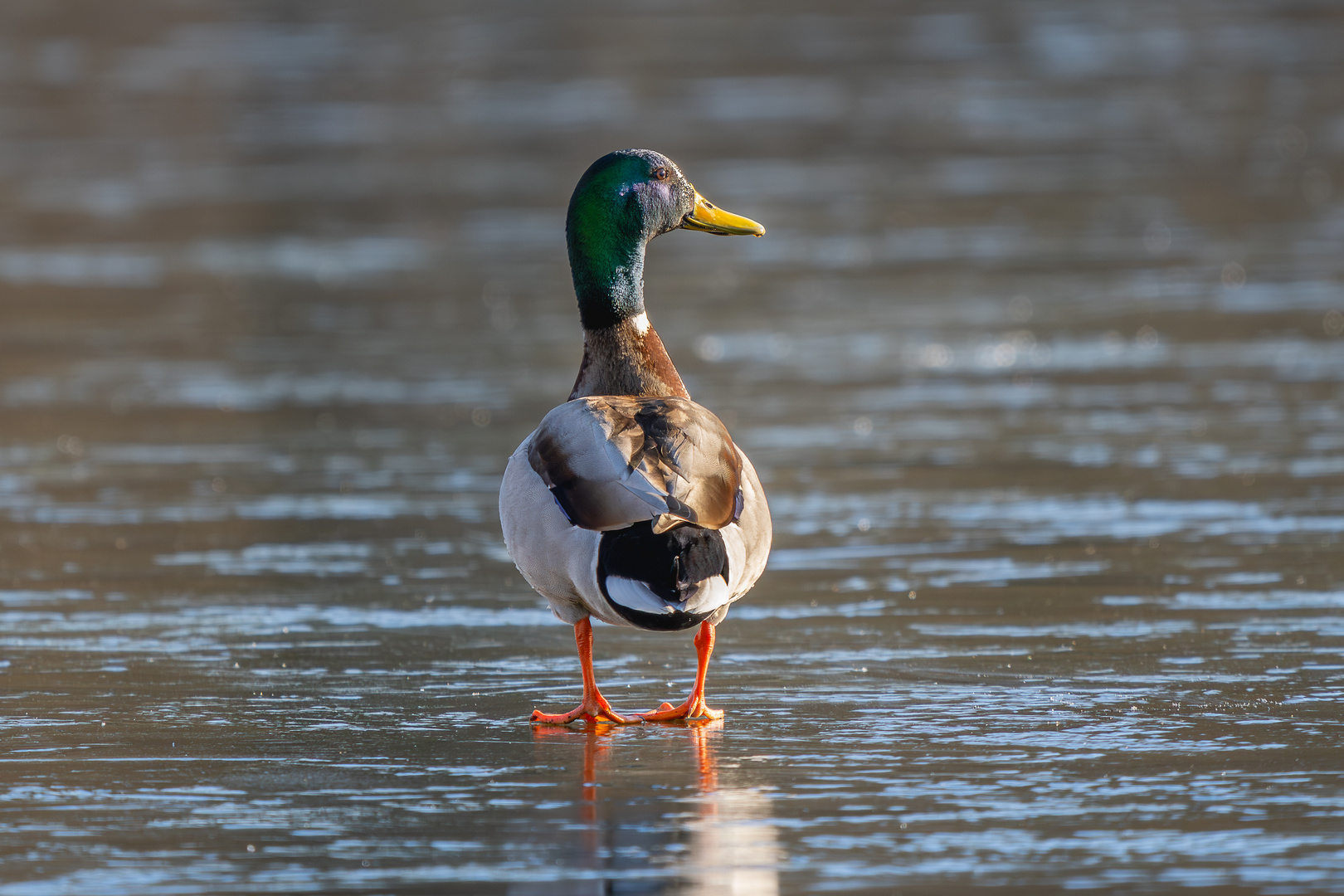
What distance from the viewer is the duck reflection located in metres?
3.94

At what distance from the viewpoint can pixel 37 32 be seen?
33.5m

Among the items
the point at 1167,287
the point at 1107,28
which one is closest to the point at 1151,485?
the point at 1167,287

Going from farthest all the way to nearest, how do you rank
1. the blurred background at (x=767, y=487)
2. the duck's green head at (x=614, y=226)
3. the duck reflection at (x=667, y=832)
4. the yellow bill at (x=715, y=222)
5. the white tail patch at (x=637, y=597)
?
the yellow bill at (x=715, y=222) < the duck's green head at (x=614, y=226) < the white tail patch at (x=637, y=597) < the blurred background at (x=767, y=487) < the duck reflection at (x=667, y=832)

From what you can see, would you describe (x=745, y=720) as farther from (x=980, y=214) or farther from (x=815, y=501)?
(x=980, y=214)

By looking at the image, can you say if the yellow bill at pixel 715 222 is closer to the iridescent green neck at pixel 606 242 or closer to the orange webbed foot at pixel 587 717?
the iridescent green neck at pixel 606 242

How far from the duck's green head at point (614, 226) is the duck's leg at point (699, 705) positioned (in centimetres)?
109

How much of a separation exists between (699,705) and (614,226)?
1570 millimetres

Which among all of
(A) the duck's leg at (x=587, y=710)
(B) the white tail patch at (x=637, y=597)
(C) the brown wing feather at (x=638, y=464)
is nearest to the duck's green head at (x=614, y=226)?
(C) the brown wing feather at (x=638, y=464)

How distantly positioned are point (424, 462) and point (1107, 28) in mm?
23328

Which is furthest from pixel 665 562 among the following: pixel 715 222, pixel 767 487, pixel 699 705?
pixel 767 487

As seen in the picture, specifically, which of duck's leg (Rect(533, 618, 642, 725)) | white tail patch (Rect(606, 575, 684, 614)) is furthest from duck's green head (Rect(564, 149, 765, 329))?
white tail patch (Rect(606, 575, 684, 614))

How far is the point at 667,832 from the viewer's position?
4.25 meters

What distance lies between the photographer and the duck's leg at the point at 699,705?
17.3 feet

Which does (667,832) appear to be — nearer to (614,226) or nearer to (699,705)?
(699,705)
